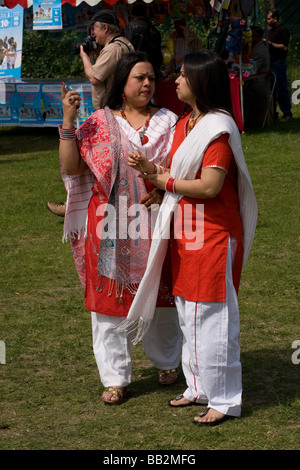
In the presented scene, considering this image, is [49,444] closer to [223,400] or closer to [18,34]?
[223,400]

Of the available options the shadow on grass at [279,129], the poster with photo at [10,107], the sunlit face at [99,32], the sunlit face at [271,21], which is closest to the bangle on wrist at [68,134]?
the sunlit face at [99,32]

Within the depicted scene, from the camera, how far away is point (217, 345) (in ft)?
11.2

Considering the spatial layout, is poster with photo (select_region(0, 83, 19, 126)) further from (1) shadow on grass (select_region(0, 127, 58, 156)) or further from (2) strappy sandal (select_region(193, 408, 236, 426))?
(2) strappy sandal (select_region(193, 408, 236, 426))

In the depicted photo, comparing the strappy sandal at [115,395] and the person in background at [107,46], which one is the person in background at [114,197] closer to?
the strappy sandal at [115,395]

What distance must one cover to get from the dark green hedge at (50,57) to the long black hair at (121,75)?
493 inches

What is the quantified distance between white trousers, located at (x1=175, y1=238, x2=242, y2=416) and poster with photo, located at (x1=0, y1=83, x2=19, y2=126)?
933 centimetres

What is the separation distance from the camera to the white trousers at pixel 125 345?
382 cm

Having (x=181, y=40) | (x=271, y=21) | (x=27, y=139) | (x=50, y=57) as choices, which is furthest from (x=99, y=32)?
(x=50, y=57)

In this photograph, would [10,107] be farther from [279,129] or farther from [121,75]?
[121,75]

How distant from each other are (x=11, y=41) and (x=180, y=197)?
9.09m

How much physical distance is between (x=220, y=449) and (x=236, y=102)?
26.2 ft

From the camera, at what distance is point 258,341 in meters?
4.57

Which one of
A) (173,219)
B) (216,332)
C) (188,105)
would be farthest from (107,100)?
(216,332)

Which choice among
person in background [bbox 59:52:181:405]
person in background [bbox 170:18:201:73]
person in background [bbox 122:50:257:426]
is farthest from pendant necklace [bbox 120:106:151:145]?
person in background [bbox 170:18:201:73]
